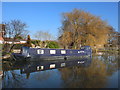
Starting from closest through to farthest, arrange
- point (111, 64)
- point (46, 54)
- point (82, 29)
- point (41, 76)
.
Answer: point (41, 76) → point (111, 64) → point (46, 54) → point (82, 29)

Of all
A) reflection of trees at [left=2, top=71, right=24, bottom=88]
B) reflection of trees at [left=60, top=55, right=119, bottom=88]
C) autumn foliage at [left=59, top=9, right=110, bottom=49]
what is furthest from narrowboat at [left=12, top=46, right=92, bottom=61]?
autumn foliage at [left=59, top=9, right=110, bottom=49]

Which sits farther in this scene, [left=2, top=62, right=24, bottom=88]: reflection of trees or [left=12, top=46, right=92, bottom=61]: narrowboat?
[left=12, top=46, right=92, bottom=61]: narrowboat

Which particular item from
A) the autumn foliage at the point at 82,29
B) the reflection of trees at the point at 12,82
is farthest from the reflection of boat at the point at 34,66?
the autumn foliage at the point at 82,29

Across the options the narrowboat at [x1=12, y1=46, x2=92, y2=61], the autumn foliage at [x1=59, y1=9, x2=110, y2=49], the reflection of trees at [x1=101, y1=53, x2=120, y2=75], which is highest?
the autumn foliage at [x1=59, y1=9, x2=110, y2=49]

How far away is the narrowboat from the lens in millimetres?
11181

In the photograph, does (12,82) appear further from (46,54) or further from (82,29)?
(82,29)

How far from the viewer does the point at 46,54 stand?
12.2m

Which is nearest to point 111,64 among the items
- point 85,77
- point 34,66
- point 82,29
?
point 85,77

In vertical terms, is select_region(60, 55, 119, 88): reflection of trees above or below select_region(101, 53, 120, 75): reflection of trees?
above

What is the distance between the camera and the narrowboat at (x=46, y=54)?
1118 centimetres

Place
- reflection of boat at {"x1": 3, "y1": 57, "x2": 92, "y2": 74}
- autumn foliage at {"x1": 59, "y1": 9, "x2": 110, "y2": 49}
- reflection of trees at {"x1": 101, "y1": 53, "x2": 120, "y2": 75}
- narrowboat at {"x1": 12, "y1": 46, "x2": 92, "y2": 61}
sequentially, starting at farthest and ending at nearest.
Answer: autumn foliage at {"x1": 59, "y1": 9, "x2": 110, "y2": 49}
narrowboat at {"x1": 12, "y1": 46, "x2": 92, "y2": 61}
reflection of boat at {"x1": 3, "y1": 57, "x2": 92, "y2": 74}
reflection of trees at {"x1": 101, "y1": 53, "x2": 120, "y2": 75}

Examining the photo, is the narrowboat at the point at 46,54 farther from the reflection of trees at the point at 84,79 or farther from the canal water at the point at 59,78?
the reflection of trees at the point at 84,79

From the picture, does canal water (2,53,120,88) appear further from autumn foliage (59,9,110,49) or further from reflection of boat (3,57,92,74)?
autumn foliage (59,9,110,49)

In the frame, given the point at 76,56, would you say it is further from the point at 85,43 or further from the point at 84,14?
the point at 84,14
